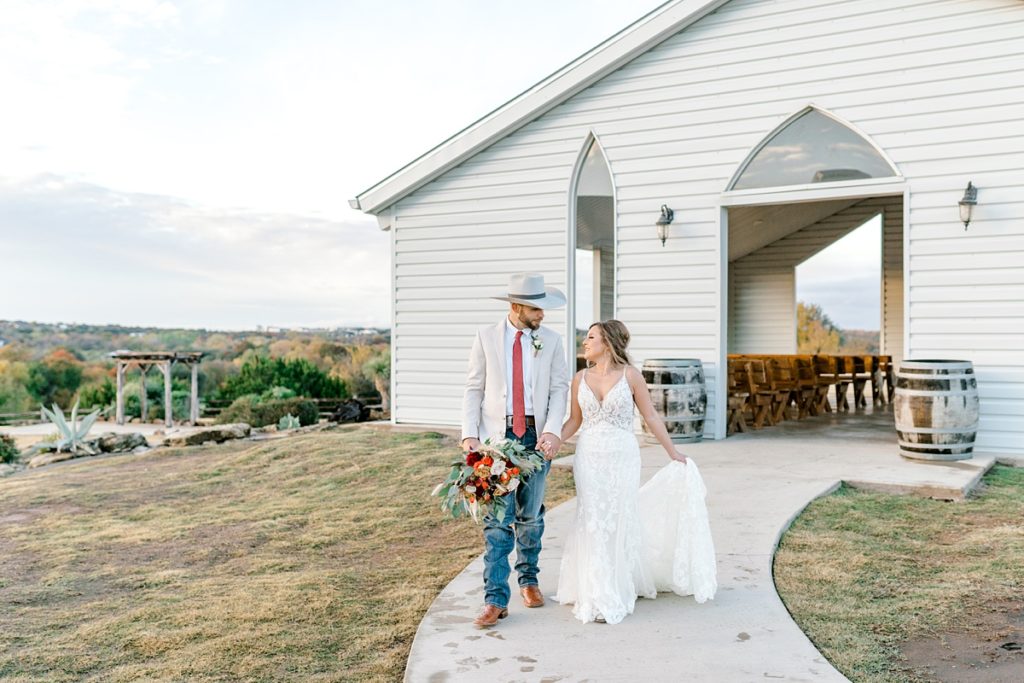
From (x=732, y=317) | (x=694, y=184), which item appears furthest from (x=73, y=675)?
(x=732, y=317)

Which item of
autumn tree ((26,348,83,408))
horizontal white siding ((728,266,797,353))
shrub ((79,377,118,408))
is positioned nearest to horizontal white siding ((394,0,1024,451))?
horizontal white siding ((728,266,797,353))

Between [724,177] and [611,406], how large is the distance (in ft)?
20.9

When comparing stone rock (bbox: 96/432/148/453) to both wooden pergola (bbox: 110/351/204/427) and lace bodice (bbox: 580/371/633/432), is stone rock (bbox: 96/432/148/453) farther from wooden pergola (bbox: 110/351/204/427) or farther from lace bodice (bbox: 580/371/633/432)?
lace bodice (bbox: 580/371/633/432)

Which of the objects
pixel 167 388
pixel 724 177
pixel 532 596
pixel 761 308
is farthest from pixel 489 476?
pixel 167 388

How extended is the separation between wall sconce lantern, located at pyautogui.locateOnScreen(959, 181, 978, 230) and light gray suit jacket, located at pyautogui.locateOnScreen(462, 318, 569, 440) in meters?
6.24

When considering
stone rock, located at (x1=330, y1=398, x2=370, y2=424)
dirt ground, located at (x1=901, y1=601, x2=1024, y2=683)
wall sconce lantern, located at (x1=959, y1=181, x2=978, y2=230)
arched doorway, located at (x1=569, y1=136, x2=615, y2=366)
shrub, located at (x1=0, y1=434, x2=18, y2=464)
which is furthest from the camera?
stone rock, located at (x1=330, y1=398, x2=370, y2=424)

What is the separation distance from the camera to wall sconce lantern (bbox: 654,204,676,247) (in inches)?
412

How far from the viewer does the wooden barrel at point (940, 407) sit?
848 cm

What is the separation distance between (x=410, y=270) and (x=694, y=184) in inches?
163

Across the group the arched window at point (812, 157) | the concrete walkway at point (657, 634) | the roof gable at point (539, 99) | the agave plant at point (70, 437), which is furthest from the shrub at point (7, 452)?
the arched window at point (812, 157)

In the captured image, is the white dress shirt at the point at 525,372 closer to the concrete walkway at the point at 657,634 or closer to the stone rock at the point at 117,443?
the concrete walkway at the point at 657,634

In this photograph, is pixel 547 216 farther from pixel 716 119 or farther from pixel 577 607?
pixel 577 607

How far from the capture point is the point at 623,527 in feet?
14.8

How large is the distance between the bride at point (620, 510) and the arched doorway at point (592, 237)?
257 inches
